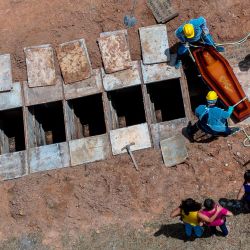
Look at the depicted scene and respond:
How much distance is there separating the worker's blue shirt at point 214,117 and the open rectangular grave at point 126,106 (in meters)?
2.57

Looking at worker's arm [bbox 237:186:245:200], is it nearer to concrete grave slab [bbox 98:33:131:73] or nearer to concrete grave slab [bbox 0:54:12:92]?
concrete grave slab [bbox 98:33:131:73]

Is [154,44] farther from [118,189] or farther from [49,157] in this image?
[49,157]

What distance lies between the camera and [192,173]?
33.4 feet

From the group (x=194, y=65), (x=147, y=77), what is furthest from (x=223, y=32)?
(x=147, y=77)

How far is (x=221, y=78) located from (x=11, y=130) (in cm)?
654

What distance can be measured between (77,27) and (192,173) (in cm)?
482

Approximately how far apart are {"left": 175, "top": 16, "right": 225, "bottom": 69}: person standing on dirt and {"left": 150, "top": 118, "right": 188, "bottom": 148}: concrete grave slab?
5.58 feet

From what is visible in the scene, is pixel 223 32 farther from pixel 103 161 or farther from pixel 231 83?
pixel 103 161

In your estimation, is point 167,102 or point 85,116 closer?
point 167,102

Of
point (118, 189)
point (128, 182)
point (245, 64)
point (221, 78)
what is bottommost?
point (118, 189)

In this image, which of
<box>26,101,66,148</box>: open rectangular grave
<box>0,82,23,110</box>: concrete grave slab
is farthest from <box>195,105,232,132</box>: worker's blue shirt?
<box>0,82,23,110</box>: concrete grave slab

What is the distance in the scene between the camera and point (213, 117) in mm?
9570

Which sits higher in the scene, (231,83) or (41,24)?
(41,24)

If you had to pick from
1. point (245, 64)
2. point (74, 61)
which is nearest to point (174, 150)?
point (245, 64)
